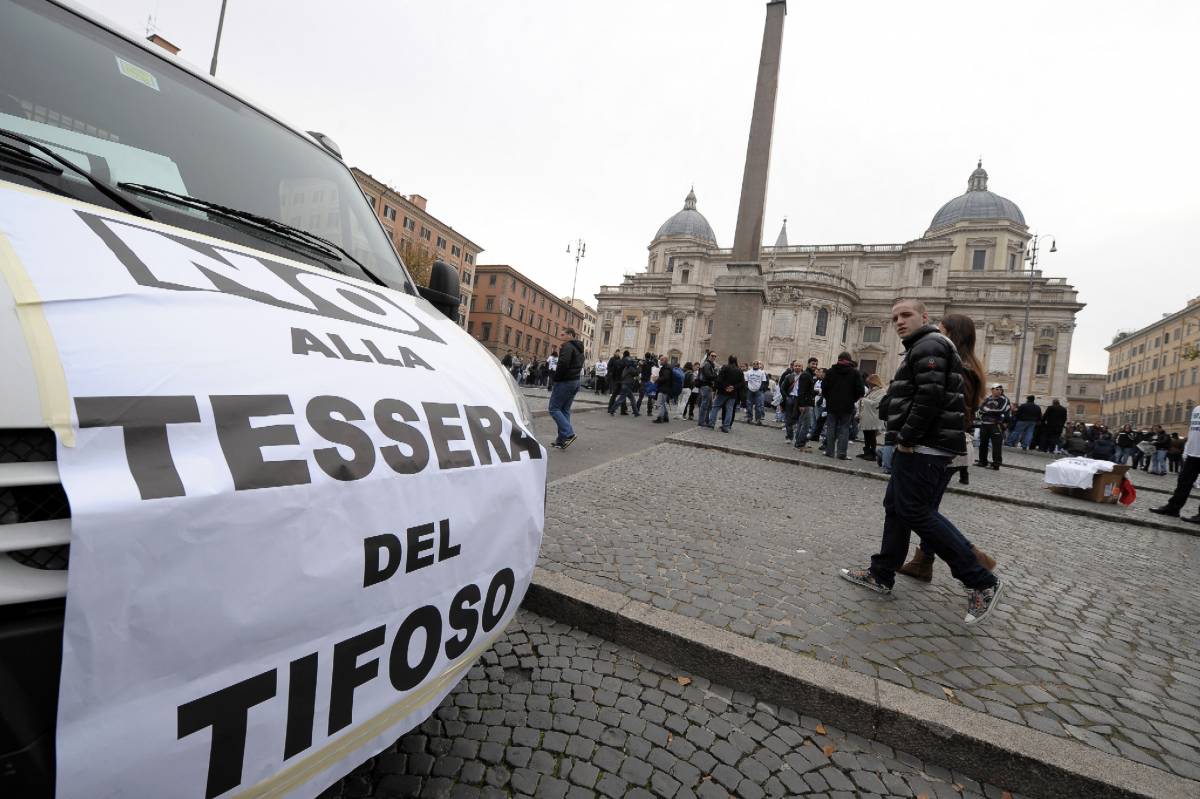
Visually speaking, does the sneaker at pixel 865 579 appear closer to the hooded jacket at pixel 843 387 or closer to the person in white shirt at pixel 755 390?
the hooded jacket at pixel 843 387

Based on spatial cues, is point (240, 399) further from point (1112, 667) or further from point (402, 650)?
point (1112, 667)

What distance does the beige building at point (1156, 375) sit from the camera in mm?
60062

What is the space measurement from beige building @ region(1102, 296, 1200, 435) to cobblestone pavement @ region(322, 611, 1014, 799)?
72774 millimetres

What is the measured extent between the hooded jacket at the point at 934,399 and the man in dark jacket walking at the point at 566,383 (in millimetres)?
5141

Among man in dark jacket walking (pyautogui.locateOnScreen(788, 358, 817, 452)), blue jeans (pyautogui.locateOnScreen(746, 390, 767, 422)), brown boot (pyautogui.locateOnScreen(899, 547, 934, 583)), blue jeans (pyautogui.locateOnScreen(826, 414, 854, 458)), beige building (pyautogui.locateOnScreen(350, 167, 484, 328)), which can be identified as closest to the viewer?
brown boot (pyautogui.locateOnScreen(899, 547, 934, 583))

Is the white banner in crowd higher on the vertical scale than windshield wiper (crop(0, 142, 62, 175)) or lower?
lower

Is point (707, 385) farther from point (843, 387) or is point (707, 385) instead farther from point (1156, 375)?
point (1156, 375)

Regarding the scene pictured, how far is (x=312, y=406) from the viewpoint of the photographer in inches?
46.8

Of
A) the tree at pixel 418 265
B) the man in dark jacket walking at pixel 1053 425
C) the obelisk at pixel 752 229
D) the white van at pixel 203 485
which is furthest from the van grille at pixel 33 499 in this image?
the tree at pixel 418 265

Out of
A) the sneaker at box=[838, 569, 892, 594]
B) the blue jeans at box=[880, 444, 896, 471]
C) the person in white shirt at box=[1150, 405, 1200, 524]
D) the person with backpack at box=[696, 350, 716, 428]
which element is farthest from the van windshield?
the person with backpack at box=[696, 350, 716, 428]

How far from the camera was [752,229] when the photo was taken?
54.4 ft

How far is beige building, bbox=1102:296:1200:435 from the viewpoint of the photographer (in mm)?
60062

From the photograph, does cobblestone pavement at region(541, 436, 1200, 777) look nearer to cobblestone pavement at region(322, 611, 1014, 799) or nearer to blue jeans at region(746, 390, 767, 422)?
cobblestone pavement at region(322, 611, 1014, 799)

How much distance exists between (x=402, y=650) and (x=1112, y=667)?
11.4 ft
